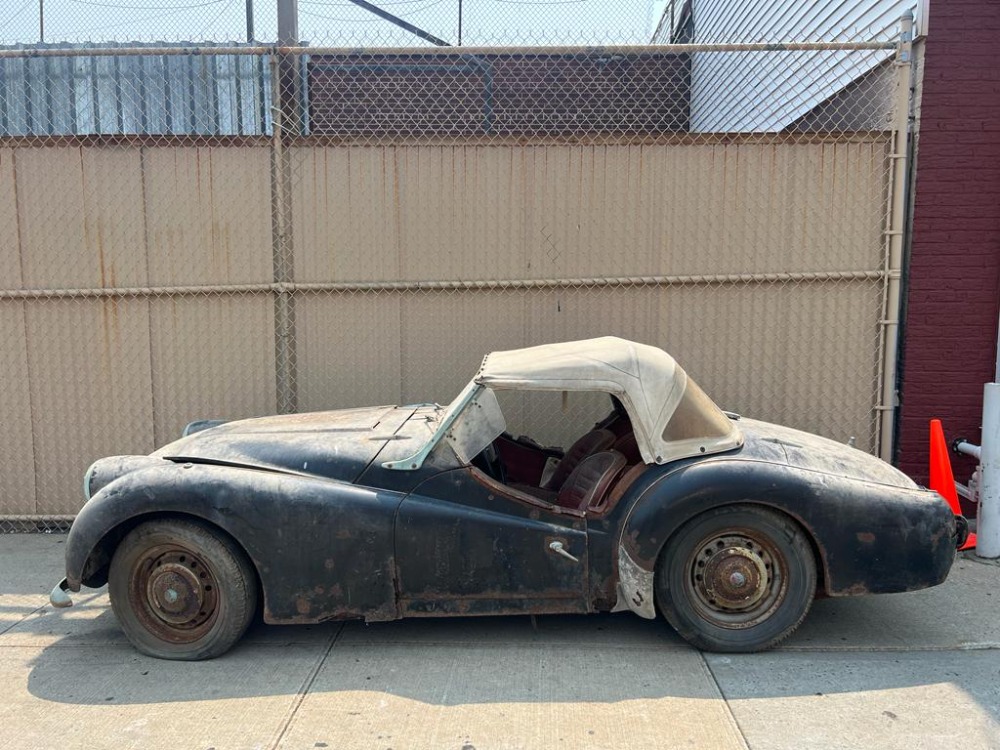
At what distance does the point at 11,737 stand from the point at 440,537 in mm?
1861

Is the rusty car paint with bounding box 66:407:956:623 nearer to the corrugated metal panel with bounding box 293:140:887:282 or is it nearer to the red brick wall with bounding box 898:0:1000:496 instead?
the red brick wall with bounding box 898:0:1000:496

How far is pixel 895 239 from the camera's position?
5492 millimetres

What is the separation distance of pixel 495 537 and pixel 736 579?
1138 millimetres

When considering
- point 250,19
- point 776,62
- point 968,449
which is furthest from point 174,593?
point 776,62

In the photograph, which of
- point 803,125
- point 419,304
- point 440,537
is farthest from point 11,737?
point 803,125

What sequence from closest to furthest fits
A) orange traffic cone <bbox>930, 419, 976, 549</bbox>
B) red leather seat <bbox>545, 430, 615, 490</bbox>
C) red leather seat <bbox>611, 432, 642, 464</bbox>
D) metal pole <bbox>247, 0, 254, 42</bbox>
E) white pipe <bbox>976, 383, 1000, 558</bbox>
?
red leather seat <bbox>611, 432, 642, 464</bbox> < red leather seat <bbox>545, 430, 615, 490</bbox> < white pipe <bbox>976, 383, 1000, 558</bbox> < orange traffic cone <bbox>930, 419, 976, 549</bbox> < metal pole <bbox>247, 0, 254, 42</bbox>

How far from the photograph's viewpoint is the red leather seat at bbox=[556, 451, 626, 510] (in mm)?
3861

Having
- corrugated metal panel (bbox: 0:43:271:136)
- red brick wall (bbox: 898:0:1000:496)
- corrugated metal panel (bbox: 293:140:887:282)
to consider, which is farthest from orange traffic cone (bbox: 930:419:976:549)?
corrugated metal panel (bbox: 0:43:271:136)

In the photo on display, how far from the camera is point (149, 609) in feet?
12.5

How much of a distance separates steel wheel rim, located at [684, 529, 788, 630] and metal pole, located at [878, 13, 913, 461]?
92.6 inches

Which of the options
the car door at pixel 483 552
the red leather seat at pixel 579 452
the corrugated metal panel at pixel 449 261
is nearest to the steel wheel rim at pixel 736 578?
the car door at pixel 483 552

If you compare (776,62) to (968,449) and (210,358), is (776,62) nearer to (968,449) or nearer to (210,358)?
(968,449)

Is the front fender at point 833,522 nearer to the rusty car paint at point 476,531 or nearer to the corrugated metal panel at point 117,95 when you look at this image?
the rusty car paint at point 476,531

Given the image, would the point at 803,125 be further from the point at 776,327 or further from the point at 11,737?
the point at 11,737
